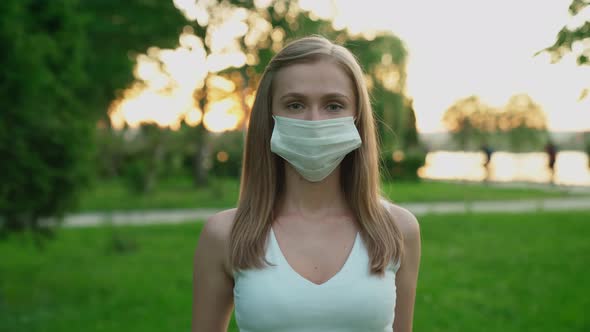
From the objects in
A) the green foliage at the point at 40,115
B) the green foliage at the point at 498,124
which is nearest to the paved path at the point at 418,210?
the green foliage at the point at 40,115

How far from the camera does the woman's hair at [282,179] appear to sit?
73.4 inches

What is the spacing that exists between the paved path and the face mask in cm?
1234

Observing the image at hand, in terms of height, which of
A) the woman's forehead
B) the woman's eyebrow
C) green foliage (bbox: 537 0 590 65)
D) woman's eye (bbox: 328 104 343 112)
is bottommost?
woman's eye (bbox: 328 104 343 112)

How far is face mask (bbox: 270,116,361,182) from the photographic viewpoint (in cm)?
187

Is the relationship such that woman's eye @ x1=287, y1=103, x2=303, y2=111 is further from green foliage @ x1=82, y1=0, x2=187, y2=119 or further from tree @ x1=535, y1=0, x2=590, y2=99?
green foliage @ x1=82, y1=0, x2=187, y2=119

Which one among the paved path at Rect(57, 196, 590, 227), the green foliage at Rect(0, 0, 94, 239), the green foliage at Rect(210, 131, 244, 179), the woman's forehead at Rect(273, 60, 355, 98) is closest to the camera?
the woman's forehead at Rect(273, 60, 355, 98)

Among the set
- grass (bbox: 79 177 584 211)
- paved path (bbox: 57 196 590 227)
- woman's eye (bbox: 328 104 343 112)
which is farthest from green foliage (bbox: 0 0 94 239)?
grass (bbox: 79 177 584 211)

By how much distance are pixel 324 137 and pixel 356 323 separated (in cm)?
58

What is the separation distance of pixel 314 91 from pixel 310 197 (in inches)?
14.9

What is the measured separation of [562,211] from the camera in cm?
1439

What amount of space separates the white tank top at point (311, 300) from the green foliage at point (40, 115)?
5182mm

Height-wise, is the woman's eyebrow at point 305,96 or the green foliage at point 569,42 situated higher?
the green foliage at point 569,42

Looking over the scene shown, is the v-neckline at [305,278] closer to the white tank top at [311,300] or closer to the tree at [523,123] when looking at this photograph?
the white tank top at [311,300]

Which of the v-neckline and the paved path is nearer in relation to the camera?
the v-neckline
